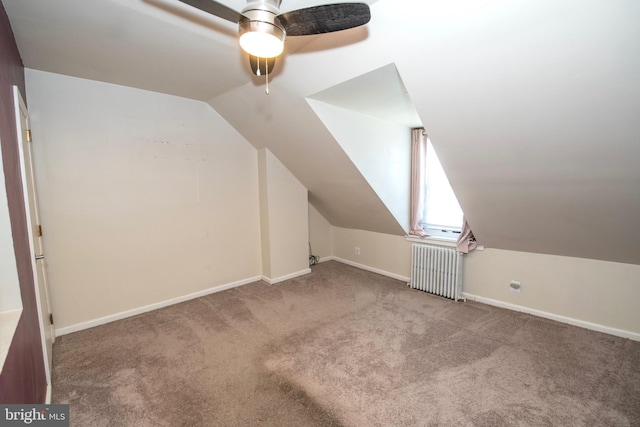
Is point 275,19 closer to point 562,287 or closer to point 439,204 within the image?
point 439,204

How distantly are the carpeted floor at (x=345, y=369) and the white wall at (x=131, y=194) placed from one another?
39 cm

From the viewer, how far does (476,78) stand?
1.66 metres

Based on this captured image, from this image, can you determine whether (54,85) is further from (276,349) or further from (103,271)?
(276,349)

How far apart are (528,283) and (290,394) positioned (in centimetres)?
264

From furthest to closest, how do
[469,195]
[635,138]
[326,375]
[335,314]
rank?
[335,314], [469,195], [326,375], [635,138]

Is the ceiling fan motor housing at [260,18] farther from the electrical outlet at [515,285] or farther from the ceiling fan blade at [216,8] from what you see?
the electrical outlet at [515,285]

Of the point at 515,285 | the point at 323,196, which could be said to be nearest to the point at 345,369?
the point at 515,285

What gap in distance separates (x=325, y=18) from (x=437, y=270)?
3013 millimetres

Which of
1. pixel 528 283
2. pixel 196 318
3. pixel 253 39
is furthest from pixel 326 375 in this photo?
pixel 528 283

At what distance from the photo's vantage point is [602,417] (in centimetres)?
166

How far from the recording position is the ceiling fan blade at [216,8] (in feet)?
3.75

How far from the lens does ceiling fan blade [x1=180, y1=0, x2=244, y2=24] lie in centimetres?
114

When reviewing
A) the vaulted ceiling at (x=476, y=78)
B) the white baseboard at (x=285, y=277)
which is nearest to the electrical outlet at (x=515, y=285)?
the vaulted ceiling at (x=476, y=78)

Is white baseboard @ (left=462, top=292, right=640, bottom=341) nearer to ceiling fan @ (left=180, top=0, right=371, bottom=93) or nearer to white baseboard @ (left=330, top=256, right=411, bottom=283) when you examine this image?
white baseboard @ (left=330, top=256, right=411, bottom=283)
